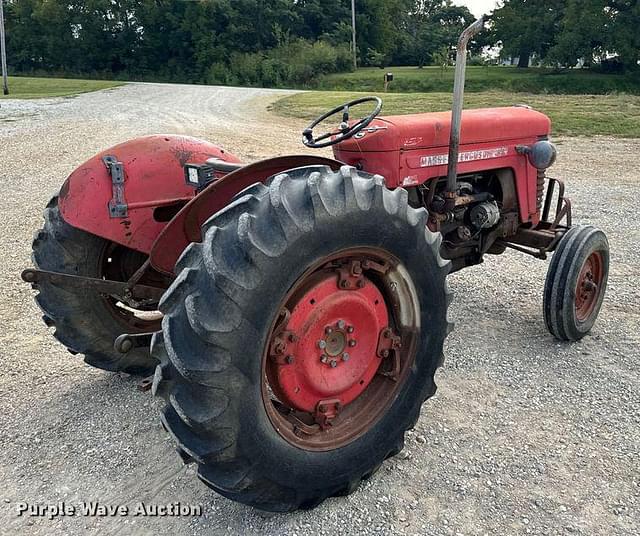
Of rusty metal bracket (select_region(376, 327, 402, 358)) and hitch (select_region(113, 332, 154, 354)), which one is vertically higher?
hitch (select_region(113, 332, 154, 354))

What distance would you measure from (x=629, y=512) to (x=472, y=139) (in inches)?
81.6

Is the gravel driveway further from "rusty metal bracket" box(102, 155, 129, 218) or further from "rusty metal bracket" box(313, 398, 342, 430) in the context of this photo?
"rusty metal bracket" box(102, 155, 129, 218)

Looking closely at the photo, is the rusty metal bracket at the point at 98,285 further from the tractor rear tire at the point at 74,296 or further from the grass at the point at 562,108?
the grass at the point at 562,108

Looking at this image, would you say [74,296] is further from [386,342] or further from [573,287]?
[573,287]

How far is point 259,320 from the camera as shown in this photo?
179 cm

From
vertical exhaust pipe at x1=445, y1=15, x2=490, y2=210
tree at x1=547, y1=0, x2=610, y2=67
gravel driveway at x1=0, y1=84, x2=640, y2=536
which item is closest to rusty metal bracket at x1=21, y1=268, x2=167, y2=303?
gravel driveway at x1=0, y1=84, x2=640, y2=536

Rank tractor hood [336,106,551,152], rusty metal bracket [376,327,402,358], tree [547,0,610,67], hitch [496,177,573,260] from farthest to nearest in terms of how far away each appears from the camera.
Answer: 1. tree [547,0,610,67]
2. hitch [496,177,573,260]
3. tractor hood [336,106,551,152]
4. rusty metal bracket [376,327,402,358]

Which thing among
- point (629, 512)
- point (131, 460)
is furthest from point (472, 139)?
point (131, 460)

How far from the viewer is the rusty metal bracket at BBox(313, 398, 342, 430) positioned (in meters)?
2.21

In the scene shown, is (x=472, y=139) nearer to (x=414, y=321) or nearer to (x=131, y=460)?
(x=414, y=321)

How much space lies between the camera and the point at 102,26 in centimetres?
4928

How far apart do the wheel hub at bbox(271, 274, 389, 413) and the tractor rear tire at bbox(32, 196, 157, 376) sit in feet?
3.73

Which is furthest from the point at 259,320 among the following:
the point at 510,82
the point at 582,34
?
the point at 582,34

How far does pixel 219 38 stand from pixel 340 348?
1963 inches
